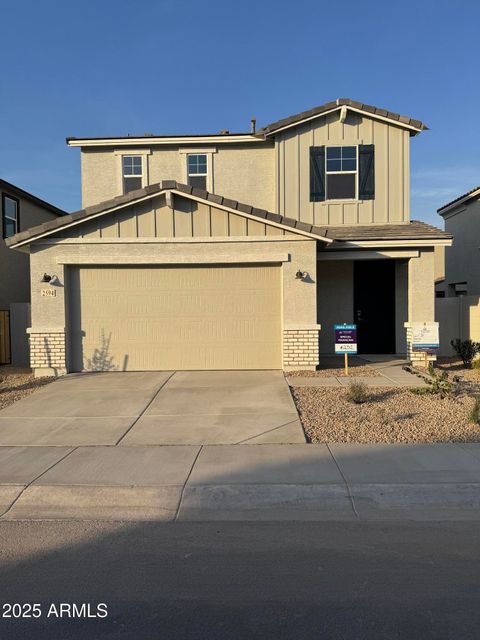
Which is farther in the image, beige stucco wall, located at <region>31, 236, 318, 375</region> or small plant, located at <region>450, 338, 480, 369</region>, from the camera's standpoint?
small plant, located at <region>450, 338, 480, 369</region>

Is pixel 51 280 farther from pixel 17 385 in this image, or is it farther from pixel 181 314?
pixel 181 314

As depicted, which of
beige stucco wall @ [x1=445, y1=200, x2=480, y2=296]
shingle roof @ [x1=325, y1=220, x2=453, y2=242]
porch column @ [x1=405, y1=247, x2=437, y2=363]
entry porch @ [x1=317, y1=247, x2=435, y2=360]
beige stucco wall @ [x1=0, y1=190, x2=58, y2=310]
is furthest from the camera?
beige stucco wall @ [x1=445, y1=200, x2=480, y2=296]

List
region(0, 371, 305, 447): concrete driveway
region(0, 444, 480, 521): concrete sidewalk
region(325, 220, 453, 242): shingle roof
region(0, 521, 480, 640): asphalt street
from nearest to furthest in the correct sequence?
region(0, 521, 480, 640): asphalt street, region(0, 444, 480, 521): concrete sidewalk, region(0, 371, 305, 447): concrete driveway, region(325, 220, 453, 242): shingle roof

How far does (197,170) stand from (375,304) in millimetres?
6770

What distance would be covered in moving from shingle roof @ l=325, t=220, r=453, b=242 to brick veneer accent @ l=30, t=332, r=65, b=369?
680 centimetres

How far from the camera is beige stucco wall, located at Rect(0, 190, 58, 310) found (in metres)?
16.3

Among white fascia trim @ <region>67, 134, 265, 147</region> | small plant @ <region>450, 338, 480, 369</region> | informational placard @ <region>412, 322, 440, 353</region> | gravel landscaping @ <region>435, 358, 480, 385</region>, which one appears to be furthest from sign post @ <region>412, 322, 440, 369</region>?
white fascia trim @ <region>67, 134, 265, 147</region>

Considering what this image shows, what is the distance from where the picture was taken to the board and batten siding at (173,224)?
37.8ft

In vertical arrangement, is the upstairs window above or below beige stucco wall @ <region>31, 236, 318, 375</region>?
above

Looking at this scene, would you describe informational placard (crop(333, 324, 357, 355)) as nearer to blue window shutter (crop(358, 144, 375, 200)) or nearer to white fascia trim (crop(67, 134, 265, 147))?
blue window shutter (crop(358, 144, 375, 200))

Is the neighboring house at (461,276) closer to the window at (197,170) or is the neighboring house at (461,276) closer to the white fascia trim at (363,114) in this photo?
the white fascia trim at (363,114)

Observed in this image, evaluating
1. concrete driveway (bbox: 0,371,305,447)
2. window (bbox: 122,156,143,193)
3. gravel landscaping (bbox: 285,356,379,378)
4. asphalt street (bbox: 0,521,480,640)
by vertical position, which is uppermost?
window (bbox: 122,156,143,193)

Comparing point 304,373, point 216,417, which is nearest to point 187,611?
point 216,417

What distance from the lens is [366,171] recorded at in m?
13.9
